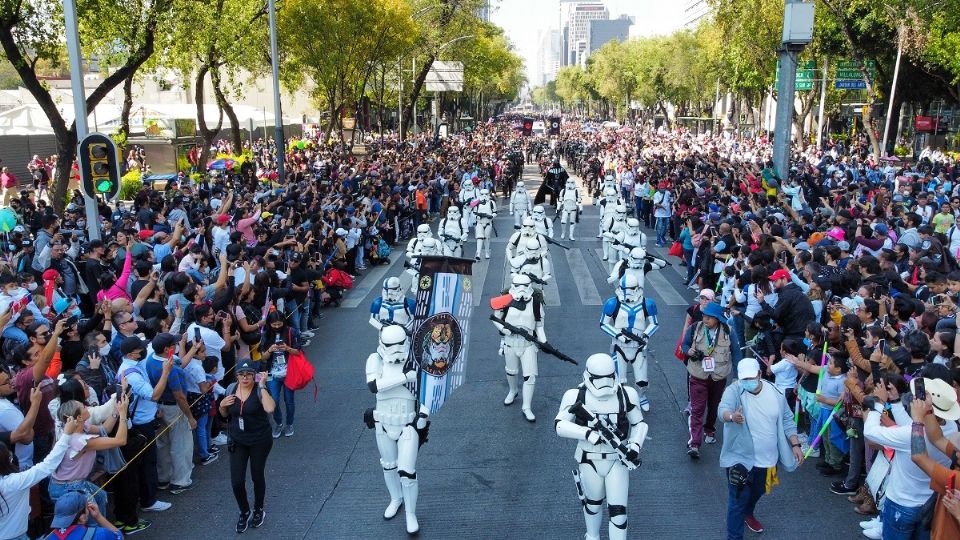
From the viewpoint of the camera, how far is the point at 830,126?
59.2 m

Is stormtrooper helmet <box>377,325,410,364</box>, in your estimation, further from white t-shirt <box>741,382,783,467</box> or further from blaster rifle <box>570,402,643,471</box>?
white t-shirt <box>741,382,783,467</box>

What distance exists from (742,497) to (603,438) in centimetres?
124

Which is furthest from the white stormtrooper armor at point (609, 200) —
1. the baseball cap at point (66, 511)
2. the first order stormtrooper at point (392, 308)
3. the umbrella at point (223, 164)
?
the umbrella at point (223, 164)

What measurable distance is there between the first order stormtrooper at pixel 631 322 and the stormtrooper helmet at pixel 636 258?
1392mm

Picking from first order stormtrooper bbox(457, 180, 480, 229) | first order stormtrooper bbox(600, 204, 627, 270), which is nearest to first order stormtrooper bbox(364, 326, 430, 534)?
first order stormtrooper bbox(600, 204, 627, 270)

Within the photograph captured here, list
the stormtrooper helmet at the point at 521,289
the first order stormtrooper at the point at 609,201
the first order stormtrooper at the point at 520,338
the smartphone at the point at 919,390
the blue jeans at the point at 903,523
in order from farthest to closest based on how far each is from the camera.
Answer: the first order stormtrooper at the point at 609,201 < the stormtrooper helmet at the point at 521,289 < the first order stormtrooper at the point at 520,338 < the blue jeans at the point at 903,523 < the smartphone at the point at 919,390

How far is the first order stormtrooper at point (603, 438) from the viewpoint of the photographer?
19.7ft

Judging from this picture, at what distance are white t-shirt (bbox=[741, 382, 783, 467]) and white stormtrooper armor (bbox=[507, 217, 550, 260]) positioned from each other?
20.9ft

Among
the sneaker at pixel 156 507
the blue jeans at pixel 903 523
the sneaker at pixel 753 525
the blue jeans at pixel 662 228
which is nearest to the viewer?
the blue jeans at pixel 903 523

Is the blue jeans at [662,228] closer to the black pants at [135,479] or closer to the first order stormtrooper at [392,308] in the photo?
the first order stormtrooper at [392,308]

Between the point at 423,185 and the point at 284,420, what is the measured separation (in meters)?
15.1

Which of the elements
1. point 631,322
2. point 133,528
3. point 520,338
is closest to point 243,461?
Result: point 133,528

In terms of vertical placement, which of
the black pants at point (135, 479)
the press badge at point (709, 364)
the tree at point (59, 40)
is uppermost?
the tree at point (59, 40)

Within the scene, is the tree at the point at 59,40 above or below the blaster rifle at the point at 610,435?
above
